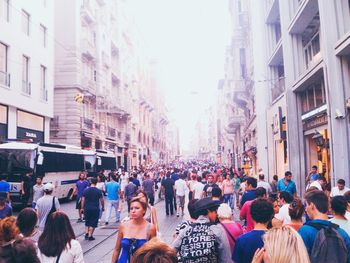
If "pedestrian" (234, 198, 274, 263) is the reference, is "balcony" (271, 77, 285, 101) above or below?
above

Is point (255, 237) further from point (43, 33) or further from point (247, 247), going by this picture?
point (43, 33)

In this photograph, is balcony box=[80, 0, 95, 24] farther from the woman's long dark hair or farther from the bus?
the woman's long dark hair

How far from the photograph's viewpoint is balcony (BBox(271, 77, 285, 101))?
24.0 m

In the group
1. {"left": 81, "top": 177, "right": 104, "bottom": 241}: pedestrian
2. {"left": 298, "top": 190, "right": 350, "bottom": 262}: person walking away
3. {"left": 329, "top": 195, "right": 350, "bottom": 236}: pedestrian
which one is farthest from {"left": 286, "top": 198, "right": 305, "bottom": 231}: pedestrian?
{"left": 81, "top": 177, "right": 104, "bottom": 241}: pedestrian

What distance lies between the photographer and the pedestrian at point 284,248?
8.80 ft

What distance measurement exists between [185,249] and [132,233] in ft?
2.89

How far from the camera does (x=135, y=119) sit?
6212cm

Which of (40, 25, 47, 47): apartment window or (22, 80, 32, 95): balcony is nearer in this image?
(22, 80, 32, 95): balcony

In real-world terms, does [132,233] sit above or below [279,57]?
below

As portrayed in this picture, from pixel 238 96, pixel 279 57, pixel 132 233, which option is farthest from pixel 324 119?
pixel 238 96

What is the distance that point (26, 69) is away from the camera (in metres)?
27.9

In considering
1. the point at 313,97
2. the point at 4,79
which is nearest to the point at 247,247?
the point at 313,97

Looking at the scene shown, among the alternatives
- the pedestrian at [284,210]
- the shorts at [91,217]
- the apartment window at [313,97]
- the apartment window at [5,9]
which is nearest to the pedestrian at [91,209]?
the shorts at [91,217]

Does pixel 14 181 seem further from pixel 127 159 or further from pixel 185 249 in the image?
pixel 127 159
